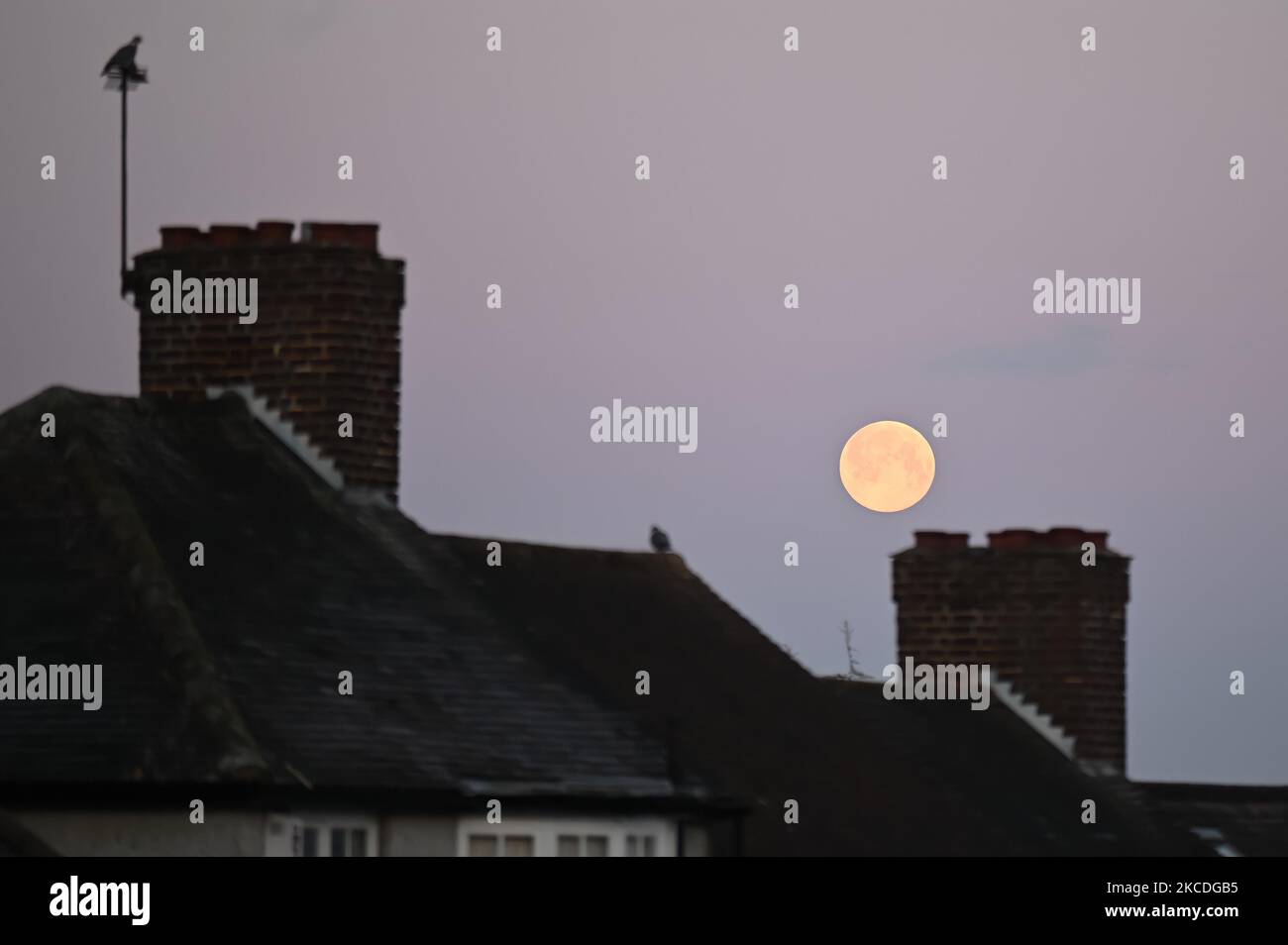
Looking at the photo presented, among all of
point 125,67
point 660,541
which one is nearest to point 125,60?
point 125,67

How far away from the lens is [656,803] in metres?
28.6

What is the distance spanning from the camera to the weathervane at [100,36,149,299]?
114ft

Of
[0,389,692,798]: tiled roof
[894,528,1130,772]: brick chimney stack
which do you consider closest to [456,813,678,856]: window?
[0,389,692,798]: tiled roof

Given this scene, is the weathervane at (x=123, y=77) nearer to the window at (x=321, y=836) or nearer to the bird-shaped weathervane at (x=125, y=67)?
the bird-shaped weathervane at (x=125, y=67)

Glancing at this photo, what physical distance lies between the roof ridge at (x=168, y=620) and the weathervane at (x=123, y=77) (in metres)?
5.21

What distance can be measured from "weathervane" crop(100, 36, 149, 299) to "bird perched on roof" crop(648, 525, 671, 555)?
25.9ft

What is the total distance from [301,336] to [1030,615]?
12.6 metres

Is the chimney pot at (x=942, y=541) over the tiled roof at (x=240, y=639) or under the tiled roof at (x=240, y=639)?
over

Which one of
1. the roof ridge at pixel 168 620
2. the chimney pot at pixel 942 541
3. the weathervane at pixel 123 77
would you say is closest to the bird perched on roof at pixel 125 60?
the weathervane at pixel 123 77

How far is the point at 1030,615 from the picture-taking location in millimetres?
41500

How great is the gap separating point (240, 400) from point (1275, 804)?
749 inches

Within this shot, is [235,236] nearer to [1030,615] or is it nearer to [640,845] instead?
[640,845]

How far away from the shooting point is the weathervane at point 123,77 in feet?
114
